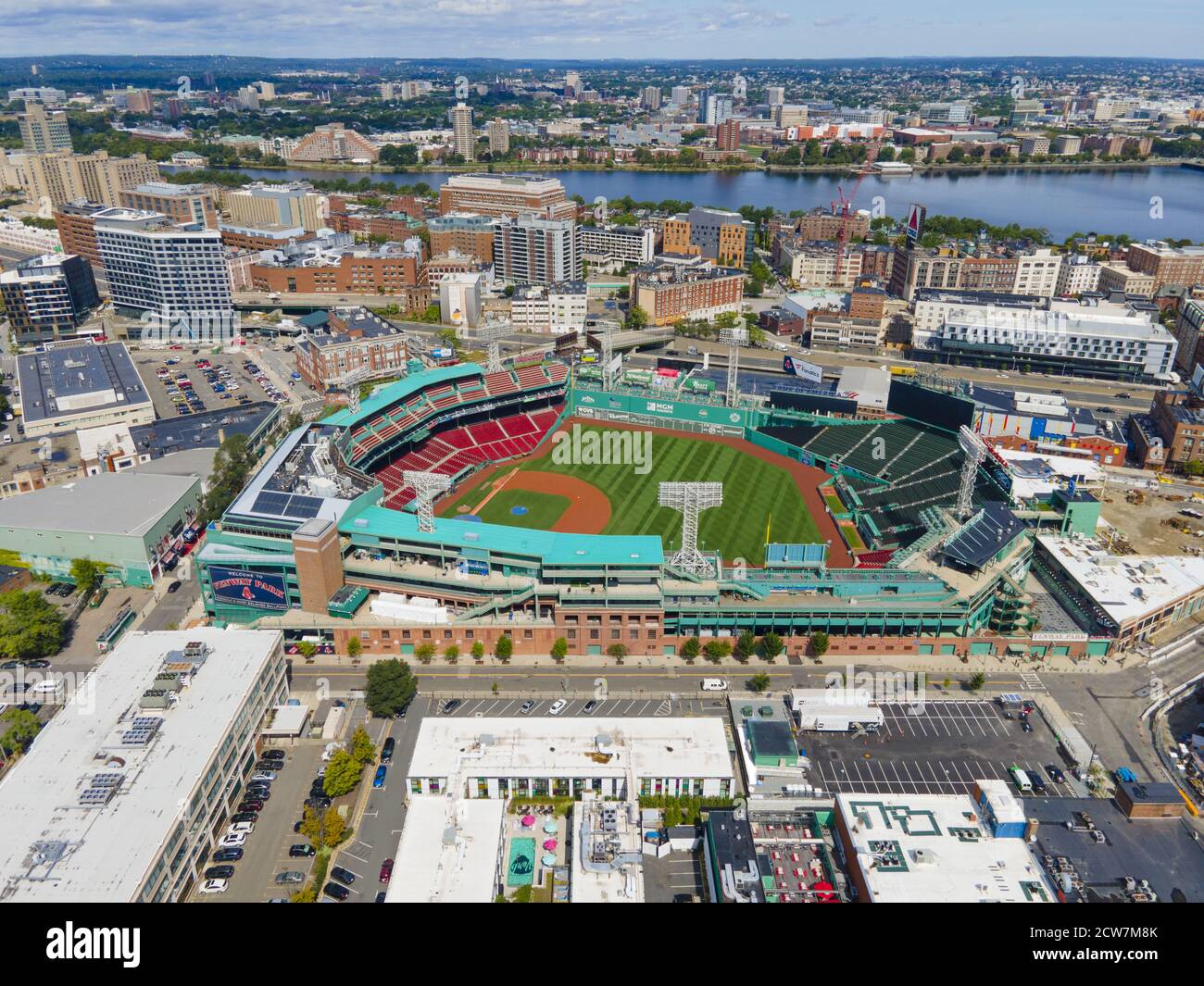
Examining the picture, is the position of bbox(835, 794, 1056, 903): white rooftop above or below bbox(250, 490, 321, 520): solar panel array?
below

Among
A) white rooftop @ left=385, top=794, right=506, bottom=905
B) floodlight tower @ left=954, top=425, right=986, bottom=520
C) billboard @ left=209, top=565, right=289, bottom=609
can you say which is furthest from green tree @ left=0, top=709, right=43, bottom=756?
floodlight tower @ left=954, top=425, right=986, bottom=520

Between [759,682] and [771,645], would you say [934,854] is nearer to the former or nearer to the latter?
[759,682]

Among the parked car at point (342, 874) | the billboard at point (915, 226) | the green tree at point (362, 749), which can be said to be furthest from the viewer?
the billboard at point (915, 226)

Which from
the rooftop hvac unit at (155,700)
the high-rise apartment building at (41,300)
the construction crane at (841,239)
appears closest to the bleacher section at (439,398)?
the rooftop hvac unit at (155,700)

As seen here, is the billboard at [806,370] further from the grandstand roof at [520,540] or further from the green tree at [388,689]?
the green tree at [388,689]

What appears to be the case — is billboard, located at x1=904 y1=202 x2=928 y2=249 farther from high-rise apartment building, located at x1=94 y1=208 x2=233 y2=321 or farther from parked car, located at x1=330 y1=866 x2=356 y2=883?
parked car, located at x1=330 y1=866 x2=356 y2=883
